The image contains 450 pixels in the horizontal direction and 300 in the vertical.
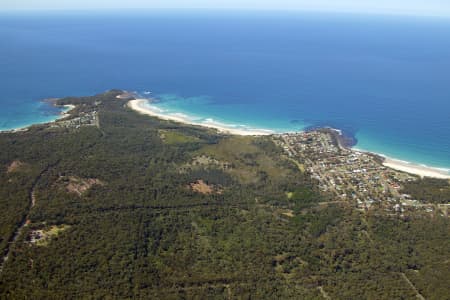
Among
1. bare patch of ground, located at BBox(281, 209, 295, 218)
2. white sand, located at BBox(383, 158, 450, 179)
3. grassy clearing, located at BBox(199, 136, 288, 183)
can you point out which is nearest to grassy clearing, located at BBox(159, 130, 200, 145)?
grassy clearing, located at BBox(199, 136, 288, 183)

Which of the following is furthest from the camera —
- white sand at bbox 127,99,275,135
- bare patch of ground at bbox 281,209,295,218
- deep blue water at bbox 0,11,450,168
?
deep blue water at bbox 0,11,450,168

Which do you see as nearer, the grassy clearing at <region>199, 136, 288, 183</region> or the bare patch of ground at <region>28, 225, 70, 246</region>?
the bare patch of ground at <region>28, 225, 70, 246</region>

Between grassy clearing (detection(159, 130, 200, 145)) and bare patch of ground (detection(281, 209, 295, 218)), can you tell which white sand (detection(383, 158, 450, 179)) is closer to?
bare patch of ground (detection(281, 209, 295, 218))

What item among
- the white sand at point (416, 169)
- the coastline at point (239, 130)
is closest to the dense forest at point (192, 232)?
the white sand at point (416, 169)

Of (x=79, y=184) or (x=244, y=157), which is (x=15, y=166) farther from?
(x=244, y=157)

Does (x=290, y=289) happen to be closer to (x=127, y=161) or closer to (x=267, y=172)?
(x=267, y=172)
